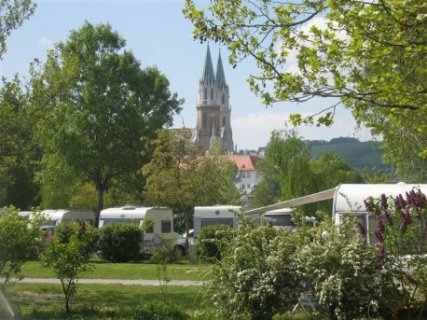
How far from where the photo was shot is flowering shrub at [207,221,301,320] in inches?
357

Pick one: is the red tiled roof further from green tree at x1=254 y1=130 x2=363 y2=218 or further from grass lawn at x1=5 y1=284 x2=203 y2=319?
grass lawn at x1=5 y1=284 x2=203 y2=319

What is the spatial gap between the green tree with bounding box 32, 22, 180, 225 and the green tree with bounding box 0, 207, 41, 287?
30.2m

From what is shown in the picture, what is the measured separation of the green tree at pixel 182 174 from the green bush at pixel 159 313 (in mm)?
23356

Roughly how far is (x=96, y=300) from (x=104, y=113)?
31.3 m

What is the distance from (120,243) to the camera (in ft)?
86.7

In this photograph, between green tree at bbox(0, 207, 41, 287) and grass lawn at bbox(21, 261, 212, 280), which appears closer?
green tree at bbox(0, 207, 41, 287)

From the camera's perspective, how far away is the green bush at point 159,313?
33.8 ft

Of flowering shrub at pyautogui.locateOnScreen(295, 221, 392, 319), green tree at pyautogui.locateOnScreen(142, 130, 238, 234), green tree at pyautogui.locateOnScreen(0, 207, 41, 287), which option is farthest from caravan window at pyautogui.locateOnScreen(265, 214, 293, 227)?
flowering shrub at pyautogui.locateOnScreen(295, 221, 392, 319)

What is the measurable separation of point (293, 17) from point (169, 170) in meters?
27.1

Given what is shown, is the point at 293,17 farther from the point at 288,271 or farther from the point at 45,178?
the point at 45,178

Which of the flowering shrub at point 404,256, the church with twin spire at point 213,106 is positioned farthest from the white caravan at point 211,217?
the church with twin spire at point 213,106

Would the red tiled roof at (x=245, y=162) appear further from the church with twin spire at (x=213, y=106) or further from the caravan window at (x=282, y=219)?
the caravan window at (x=282, y=219)

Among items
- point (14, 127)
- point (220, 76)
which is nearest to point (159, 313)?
point (14, 127)

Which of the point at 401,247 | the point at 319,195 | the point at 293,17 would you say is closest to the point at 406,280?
the point at 401,247
